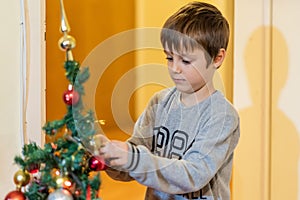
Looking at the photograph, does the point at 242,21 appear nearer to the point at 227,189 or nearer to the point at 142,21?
the point at 142,21

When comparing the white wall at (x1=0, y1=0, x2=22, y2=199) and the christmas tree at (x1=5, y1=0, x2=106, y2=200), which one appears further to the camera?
the white wall at (x1=0, y1=0, x2=22, y2=199)

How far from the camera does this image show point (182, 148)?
0.73 metres

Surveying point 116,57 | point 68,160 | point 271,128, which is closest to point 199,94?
point 116,57

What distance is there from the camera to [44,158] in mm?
550

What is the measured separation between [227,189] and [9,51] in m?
0.42

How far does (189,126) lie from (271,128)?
40 centimetres

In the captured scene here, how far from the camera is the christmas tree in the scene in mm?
539

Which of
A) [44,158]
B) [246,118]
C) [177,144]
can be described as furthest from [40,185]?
[246,118]

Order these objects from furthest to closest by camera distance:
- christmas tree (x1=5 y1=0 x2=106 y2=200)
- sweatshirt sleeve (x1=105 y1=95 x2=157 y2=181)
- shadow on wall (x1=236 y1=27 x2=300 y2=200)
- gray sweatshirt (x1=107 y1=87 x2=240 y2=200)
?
1. shadow on wall (x1=236 y1=27 x2=300 y2=200)
2. sweatshirt sleeve (x1=105 y1=95 x2=157 y2=181)
3. gray sweatshirt (x1=107 y1=87 x2=240 y2=200)
4. christmas tree (x1=5 y1=0 x2=106 y2=200)

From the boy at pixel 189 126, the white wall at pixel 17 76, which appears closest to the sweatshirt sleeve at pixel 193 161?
the boy at pixel 189 126

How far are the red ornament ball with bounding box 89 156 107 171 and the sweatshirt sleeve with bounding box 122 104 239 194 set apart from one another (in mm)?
48

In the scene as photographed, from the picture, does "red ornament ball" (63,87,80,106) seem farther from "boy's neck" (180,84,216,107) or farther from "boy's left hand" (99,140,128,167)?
"boy's neck" (180,84,216,107)

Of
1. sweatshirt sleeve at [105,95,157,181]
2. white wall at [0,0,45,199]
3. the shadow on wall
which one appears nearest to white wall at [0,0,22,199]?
white wall at [0,0,45,199]

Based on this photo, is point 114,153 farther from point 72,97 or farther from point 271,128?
point 271,128
